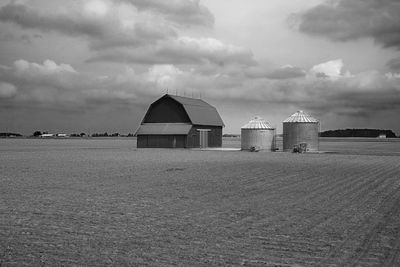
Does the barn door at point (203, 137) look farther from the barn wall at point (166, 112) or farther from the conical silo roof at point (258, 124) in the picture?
the conical silo roof at point (258, 124)

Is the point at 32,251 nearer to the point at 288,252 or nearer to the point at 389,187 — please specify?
the point at 288,252

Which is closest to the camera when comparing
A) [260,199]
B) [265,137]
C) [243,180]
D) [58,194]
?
[260,199]

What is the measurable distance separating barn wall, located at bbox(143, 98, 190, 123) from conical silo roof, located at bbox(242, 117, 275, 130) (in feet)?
28.1

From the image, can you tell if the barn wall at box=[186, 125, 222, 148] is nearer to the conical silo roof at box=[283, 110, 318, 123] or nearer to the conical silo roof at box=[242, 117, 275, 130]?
the conical silo roof at box=[242, 117, 275, 130]

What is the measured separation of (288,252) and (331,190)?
998 cm

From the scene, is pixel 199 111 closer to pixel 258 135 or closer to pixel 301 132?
pixel 258 135

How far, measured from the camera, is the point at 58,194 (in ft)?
55.0

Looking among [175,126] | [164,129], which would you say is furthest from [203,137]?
[164,129]

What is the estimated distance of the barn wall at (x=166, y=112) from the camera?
62.2 metres

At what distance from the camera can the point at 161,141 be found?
62406 mm

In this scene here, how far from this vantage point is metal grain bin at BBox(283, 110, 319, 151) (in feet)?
180

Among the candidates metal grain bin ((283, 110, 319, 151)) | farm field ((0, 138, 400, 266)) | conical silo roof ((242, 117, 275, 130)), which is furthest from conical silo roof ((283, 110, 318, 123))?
farm field ((0, 138, 400, 266))

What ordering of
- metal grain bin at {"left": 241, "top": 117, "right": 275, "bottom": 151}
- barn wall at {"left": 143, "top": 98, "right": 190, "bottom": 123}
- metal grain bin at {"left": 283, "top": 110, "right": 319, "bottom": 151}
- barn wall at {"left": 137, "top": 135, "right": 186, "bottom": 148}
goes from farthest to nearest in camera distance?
barn wall at {"left": 143, "top": 98, "right": 190, "bottom": 123} → barn wall at {"left": 137, "top": 135, "right": 186, "bottom": 148} → metal grain bin at {"left": 241, "top": 117, "right": 275, "bottom": 151} → metal grain bin at {"left": 283, "top": 110, "right": 319, "bottom": 151}

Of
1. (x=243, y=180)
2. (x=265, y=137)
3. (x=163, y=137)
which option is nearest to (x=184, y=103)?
(x=163, y=137)
